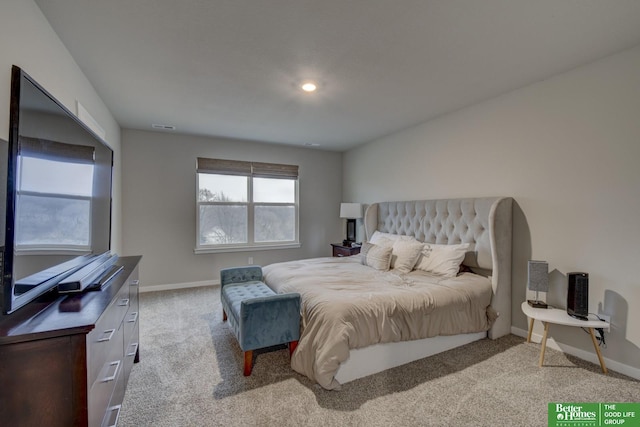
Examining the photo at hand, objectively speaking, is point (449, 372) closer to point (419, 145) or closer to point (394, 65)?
point (394, 65)

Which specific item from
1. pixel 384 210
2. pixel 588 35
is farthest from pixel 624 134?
pixel 384 210

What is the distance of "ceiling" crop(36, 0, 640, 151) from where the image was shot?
5.79 feet

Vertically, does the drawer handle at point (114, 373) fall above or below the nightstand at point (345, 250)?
below

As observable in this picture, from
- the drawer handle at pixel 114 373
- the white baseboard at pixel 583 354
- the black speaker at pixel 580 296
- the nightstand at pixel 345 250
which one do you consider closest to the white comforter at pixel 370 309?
the white baseboard at pixel 583 354

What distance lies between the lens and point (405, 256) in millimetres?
3287

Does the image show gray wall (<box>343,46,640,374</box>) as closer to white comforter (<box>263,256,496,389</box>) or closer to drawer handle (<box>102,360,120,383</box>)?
white comforter (<box>263,256,496,389</box>)

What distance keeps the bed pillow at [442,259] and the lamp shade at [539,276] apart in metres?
0.62

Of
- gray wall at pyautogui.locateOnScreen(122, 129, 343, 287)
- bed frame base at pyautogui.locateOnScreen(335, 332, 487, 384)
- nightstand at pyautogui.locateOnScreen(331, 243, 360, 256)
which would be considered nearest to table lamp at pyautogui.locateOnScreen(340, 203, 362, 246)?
nightstand at pyautogui.locateOnScreen(331, 243, 360, 256)

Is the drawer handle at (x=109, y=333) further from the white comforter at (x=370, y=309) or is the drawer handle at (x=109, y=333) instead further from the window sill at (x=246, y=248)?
the window sill at (x=246, y=248)

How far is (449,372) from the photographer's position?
2225mm

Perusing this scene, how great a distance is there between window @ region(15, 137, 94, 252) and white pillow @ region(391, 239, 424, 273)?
2.89 m

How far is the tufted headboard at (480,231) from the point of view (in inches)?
111

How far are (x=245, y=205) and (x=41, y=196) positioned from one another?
12.7 feet

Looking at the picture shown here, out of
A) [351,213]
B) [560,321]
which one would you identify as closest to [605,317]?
[560,321]
